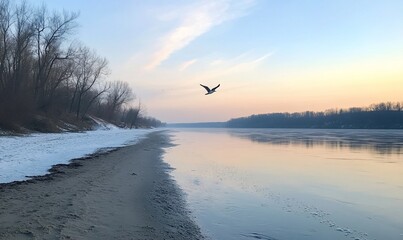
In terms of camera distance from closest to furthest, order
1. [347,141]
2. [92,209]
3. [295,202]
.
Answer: [92,209] < [295,202] < [347,141]

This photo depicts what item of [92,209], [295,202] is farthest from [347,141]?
[92,209]

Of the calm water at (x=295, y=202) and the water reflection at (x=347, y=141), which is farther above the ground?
the water reflection at (x=347, y=141)

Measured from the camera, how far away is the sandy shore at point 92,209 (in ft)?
23.0

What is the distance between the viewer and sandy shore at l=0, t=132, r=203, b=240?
23.0 feet

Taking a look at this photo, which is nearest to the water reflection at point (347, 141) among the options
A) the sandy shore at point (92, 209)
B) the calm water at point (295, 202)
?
the calm water at point (295, 202)

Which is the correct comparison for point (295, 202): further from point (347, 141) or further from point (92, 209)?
point (347, 141)

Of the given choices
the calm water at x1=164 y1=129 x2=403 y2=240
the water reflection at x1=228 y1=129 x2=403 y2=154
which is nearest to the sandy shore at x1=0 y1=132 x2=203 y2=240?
the calm water at x1=164 y1=129 x2=403 y2=240

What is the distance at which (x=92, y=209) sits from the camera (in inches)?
348

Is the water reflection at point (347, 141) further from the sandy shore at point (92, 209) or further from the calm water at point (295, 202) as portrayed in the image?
the sandy shore at point (92, 209)

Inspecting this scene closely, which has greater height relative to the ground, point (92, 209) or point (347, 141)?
point (347, 141)

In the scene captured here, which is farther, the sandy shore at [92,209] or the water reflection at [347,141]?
the water reflection at [347,141]

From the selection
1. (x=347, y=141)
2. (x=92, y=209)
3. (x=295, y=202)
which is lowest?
(x=295, y=202)

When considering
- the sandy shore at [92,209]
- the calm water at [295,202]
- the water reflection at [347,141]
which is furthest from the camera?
the water reflection at [347,141]

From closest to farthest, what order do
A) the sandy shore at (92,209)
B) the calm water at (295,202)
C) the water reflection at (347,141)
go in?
1. the sandy shore at (92,209)
2. the calm water at (295,202)
3. the water reflection at (347,141)
